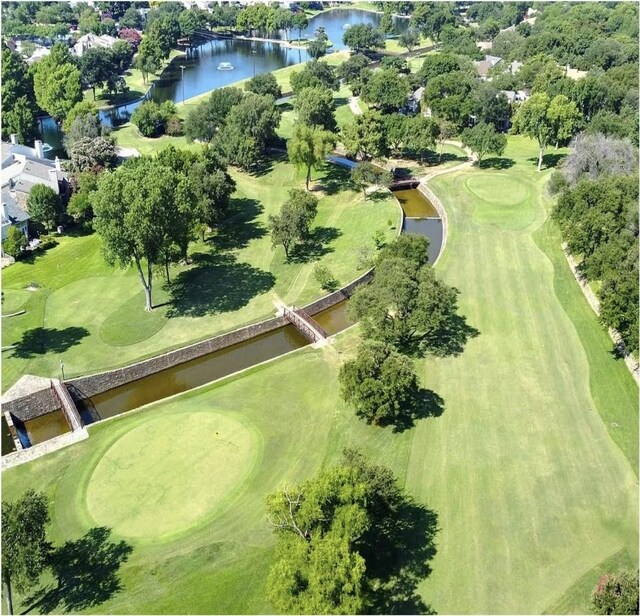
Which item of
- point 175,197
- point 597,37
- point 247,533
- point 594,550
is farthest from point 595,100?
point 247,533

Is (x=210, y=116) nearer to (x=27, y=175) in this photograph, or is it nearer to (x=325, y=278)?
(x=27, y=175)

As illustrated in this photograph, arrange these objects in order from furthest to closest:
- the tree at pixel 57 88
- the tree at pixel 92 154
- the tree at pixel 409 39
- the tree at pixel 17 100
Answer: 1. the tree at pixel 409 39
2. the tree at pixel 57 88
3. the tree at pixel 17 100
4. the tree at pixel 92 154

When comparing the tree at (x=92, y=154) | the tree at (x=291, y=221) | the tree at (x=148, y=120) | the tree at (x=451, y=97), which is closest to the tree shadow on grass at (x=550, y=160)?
the tree at (x=451, y=97)

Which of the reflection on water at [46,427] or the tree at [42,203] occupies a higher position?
the tree at [42,203]

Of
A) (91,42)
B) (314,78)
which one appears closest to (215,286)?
(314,78)

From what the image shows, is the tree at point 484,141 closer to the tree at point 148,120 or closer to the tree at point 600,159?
the tree at point 600,159

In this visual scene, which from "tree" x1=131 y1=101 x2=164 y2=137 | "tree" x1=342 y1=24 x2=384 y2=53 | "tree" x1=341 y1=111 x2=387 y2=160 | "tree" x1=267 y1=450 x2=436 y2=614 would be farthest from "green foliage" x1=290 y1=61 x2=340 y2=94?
"tree" x1=267 y1=450 x2=436 y2=614

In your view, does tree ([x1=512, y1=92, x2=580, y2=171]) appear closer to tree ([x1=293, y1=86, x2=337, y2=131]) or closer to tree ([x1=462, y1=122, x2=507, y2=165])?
tree ([x1=462, y1=122, x2=507, y2=165])
